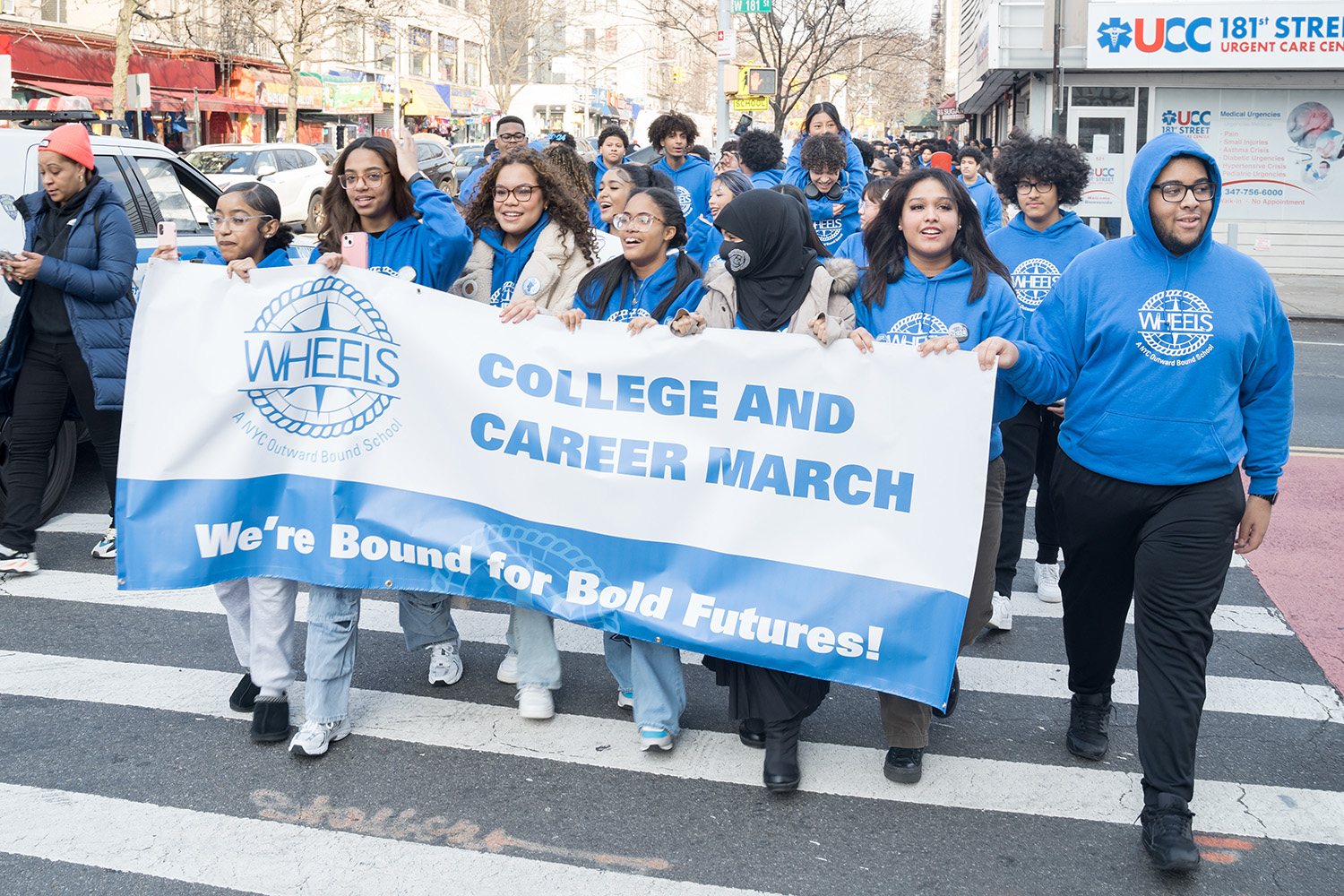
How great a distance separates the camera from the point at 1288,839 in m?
3.65

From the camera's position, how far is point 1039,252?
5.66 metres

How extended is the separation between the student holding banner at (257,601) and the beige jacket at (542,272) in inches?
28.2

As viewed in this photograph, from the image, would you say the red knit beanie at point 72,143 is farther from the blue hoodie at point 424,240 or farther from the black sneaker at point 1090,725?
the black sneaker at point 1090,725

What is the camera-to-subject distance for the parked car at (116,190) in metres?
6.68

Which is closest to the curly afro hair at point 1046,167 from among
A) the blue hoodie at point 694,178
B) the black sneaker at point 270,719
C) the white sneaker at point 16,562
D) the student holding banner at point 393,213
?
the student holding banner at point 393,213

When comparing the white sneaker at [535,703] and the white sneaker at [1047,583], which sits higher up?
the white sneaker at [1047,583]

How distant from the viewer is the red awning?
29.2 m

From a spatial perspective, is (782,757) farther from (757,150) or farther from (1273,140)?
(1273,140)

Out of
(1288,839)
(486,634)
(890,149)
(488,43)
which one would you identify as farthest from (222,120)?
(1288,839)

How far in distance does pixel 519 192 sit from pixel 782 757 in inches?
93.4

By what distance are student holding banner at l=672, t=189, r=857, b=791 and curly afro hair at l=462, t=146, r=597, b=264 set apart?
0.96 meters

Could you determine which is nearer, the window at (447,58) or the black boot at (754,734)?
the black boot at (754,734)

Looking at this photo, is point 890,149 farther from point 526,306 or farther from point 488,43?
point 488,43

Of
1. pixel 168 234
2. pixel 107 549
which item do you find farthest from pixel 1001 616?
pixel 107 549
